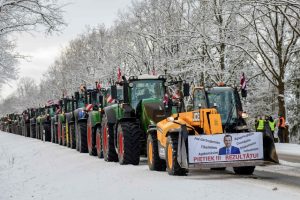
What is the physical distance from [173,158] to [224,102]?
2205 mm

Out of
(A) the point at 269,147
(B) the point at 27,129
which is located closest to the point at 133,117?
(A) the point at 269,147

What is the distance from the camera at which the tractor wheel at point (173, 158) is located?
481 inches

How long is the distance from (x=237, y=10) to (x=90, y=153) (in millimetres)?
10556

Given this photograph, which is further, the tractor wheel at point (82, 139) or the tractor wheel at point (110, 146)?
the tractor wheel at point (82, 139)

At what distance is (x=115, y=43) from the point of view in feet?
163

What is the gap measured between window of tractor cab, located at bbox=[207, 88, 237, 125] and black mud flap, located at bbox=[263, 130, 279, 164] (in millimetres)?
1195

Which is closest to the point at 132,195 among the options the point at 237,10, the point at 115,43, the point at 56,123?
the point at 237,10

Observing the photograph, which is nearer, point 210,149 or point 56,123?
point 210,149

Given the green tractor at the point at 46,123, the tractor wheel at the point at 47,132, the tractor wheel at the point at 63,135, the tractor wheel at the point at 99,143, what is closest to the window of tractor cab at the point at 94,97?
the tractor wheel at the point at 99,143

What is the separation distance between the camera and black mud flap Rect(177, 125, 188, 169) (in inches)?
464

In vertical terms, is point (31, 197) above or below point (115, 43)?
below

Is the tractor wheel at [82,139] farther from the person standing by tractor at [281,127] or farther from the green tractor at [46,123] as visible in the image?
the green tractor at [46,123]

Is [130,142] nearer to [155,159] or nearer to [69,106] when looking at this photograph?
[155,159]

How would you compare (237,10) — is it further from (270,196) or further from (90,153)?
(270,196)
